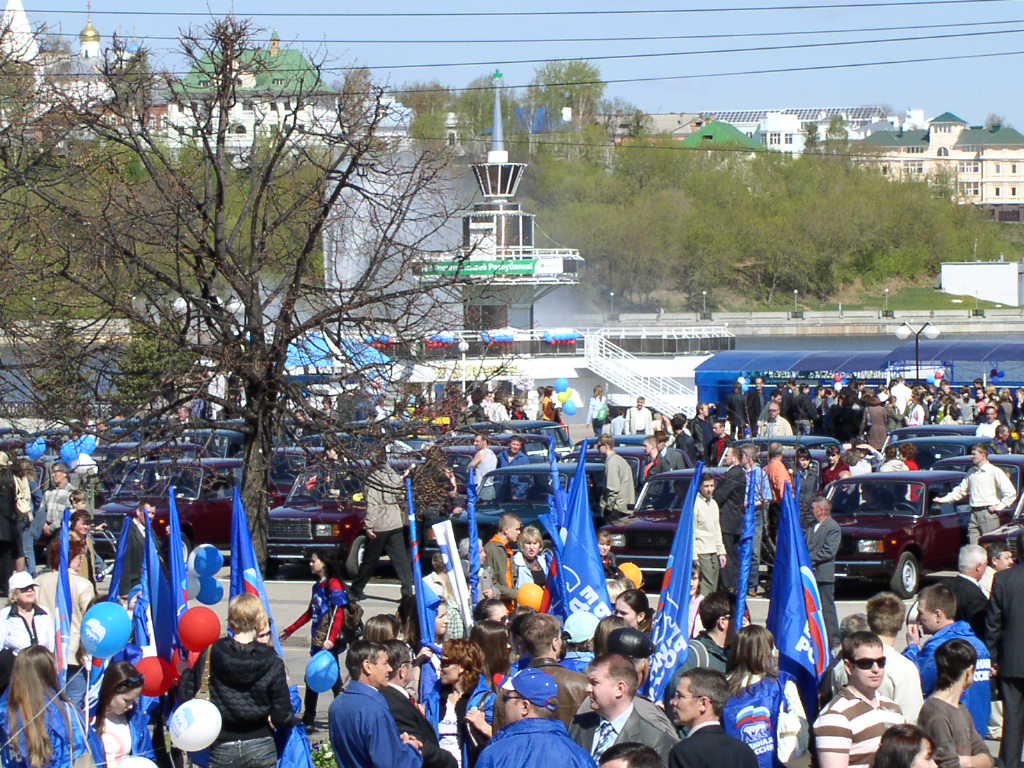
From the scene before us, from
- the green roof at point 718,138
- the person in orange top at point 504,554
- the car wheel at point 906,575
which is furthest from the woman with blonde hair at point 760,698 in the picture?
the green roof at point 718,138

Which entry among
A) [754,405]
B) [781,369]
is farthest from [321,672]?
[781,369]

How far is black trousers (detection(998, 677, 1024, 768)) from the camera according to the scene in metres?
9.02

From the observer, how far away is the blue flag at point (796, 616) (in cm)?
865

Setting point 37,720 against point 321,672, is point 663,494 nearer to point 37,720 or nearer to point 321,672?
point 321,672

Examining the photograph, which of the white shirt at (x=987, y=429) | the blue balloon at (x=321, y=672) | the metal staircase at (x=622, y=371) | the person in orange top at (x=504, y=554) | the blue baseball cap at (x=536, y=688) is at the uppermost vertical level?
the blue baseball cap at (x=536, y=688)

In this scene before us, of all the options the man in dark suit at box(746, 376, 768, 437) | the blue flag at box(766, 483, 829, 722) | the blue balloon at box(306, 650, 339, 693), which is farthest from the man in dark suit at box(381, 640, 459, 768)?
the man in dark suit at box(746, 376, 768, 437)

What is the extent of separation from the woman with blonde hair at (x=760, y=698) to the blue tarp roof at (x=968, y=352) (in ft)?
118

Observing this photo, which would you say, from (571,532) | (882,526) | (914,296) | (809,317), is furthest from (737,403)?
(914,296)

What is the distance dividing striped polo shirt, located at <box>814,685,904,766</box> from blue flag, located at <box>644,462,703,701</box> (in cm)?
221

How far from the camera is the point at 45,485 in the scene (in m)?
20.2

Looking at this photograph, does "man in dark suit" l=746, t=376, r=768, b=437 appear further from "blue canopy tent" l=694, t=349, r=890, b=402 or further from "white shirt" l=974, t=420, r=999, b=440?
"white shirt" l=974, t=420, r=999, b=440

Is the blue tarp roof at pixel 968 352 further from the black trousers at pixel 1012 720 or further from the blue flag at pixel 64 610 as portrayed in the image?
the blue flag at pixel 64 610

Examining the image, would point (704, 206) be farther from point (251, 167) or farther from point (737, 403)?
point (251, 167)

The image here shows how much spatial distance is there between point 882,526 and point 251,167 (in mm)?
8288
